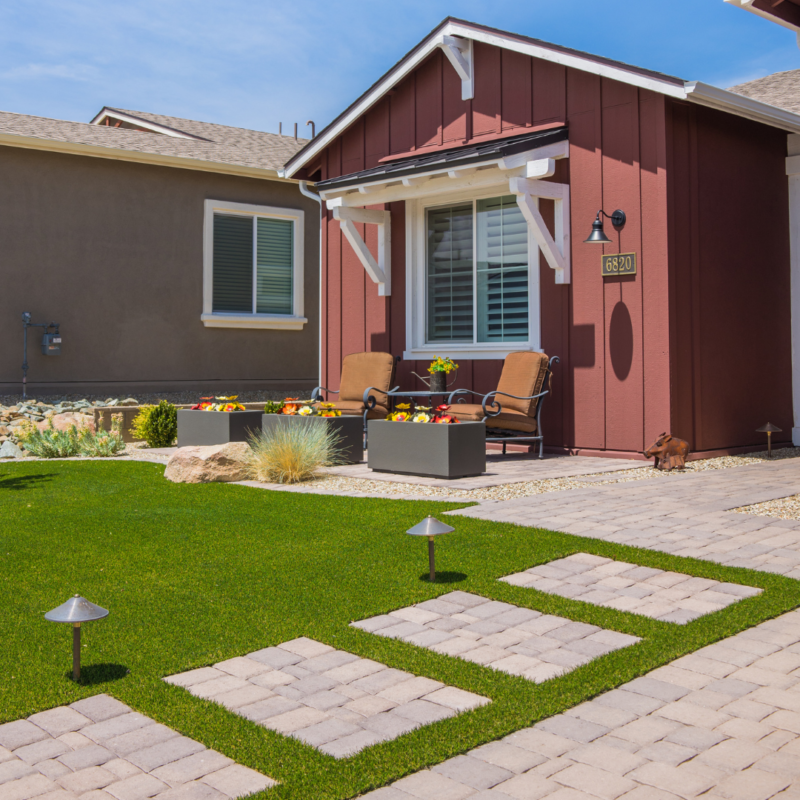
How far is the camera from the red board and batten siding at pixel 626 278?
312 inches

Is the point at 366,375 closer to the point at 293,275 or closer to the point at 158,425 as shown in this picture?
the point at 158,425

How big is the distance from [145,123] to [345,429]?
10.4 metres

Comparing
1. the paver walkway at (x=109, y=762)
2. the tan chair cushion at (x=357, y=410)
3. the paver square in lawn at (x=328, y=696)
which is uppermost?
the tan chair cushion at (x=357, y=410)

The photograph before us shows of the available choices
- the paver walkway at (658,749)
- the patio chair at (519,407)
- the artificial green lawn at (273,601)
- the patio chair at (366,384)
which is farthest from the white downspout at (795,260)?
the paver walkway at (658,749)

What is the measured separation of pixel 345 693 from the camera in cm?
280

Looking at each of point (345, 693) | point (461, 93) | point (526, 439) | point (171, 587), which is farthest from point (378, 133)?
point (345, 693)

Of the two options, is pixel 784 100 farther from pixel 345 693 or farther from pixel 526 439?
pixel 345 693

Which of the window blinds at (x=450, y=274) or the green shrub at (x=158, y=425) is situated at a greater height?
the window blinds at (x=450, y=274)

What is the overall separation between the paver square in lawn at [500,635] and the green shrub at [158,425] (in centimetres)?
682

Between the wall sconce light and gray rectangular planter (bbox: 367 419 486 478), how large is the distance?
2.21 metres

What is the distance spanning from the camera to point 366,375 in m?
9.89

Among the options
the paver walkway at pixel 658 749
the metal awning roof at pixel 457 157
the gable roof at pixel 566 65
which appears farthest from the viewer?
the metal awning roof at pixel 457 157

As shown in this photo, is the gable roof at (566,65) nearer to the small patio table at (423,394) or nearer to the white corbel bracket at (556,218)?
the white corbel bracket at (556,218)

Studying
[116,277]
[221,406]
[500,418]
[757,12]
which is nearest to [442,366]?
[500,418]
